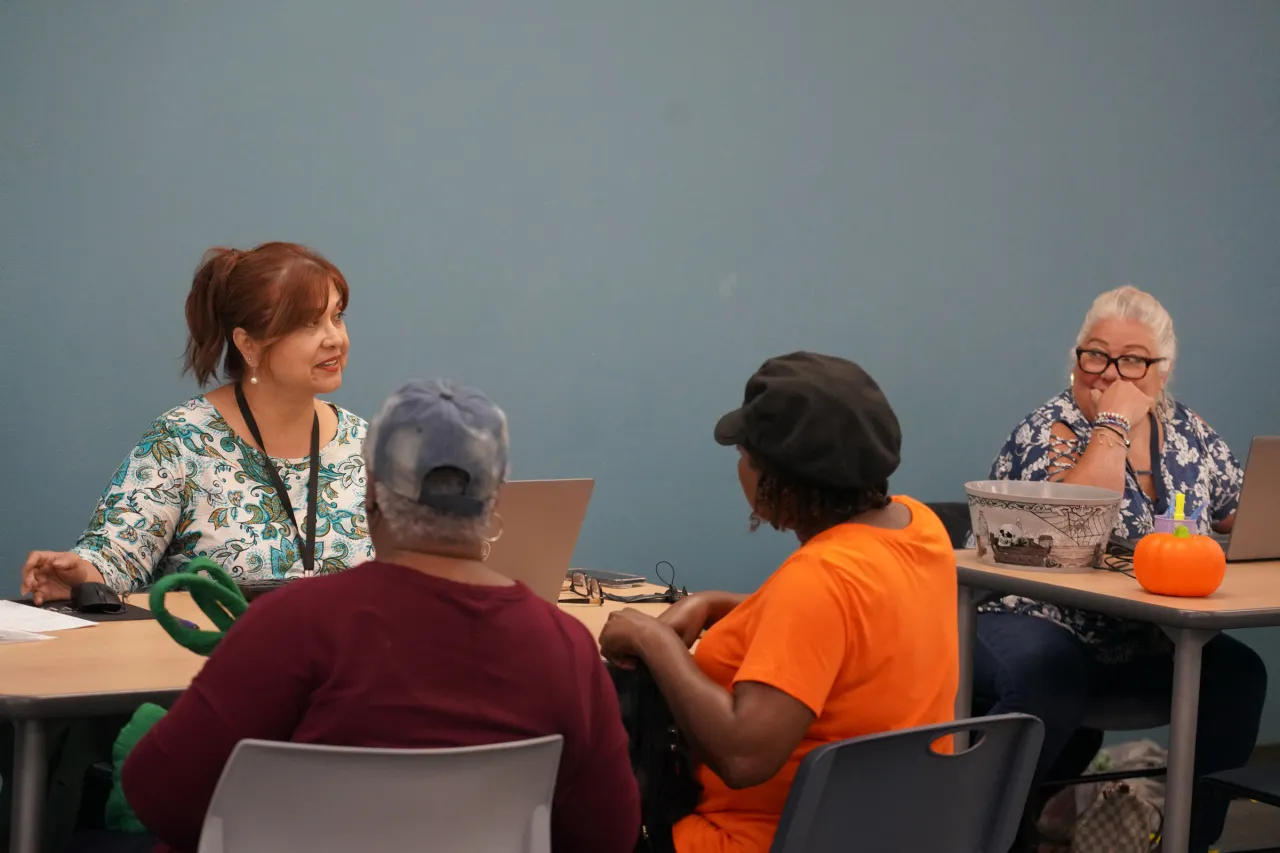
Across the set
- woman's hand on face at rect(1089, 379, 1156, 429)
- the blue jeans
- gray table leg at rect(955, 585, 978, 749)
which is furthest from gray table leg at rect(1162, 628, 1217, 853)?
woman's hand on face at rect(1089, 379, 1156, 429)

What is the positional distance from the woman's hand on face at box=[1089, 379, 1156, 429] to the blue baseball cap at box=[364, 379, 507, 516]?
2345mm

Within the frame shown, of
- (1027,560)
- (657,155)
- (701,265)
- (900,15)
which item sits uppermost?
(900,15)

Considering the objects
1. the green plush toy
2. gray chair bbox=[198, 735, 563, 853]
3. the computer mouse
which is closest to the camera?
gray chair bbox=[198, 735, 563, 853]

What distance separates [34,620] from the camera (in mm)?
2168

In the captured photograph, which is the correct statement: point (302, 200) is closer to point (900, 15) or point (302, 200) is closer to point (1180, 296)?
point (900, 15)

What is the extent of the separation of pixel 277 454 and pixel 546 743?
158cm

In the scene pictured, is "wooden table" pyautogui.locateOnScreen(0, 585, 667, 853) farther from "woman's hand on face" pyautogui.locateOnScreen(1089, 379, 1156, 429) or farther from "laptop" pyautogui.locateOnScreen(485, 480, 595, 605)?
"woman's hand on face" pyautogui.locateOnScreen(1089, 379, 1156, 429)

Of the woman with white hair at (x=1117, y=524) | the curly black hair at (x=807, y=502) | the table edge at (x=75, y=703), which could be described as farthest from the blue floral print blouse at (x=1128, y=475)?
the table edge at (x=75, y=703)

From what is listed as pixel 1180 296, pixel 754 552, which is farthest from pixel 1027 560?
pixel 1180 296

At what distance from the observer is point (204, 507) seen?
106 inches

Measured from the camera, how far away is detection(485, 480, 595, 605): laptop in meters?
2.14

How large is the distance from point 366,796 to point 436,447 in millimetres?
369

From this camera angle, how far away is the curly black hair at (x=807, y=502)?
1893 mm

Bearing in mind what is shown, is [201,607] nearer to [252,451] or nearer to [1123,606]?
[252,451]
